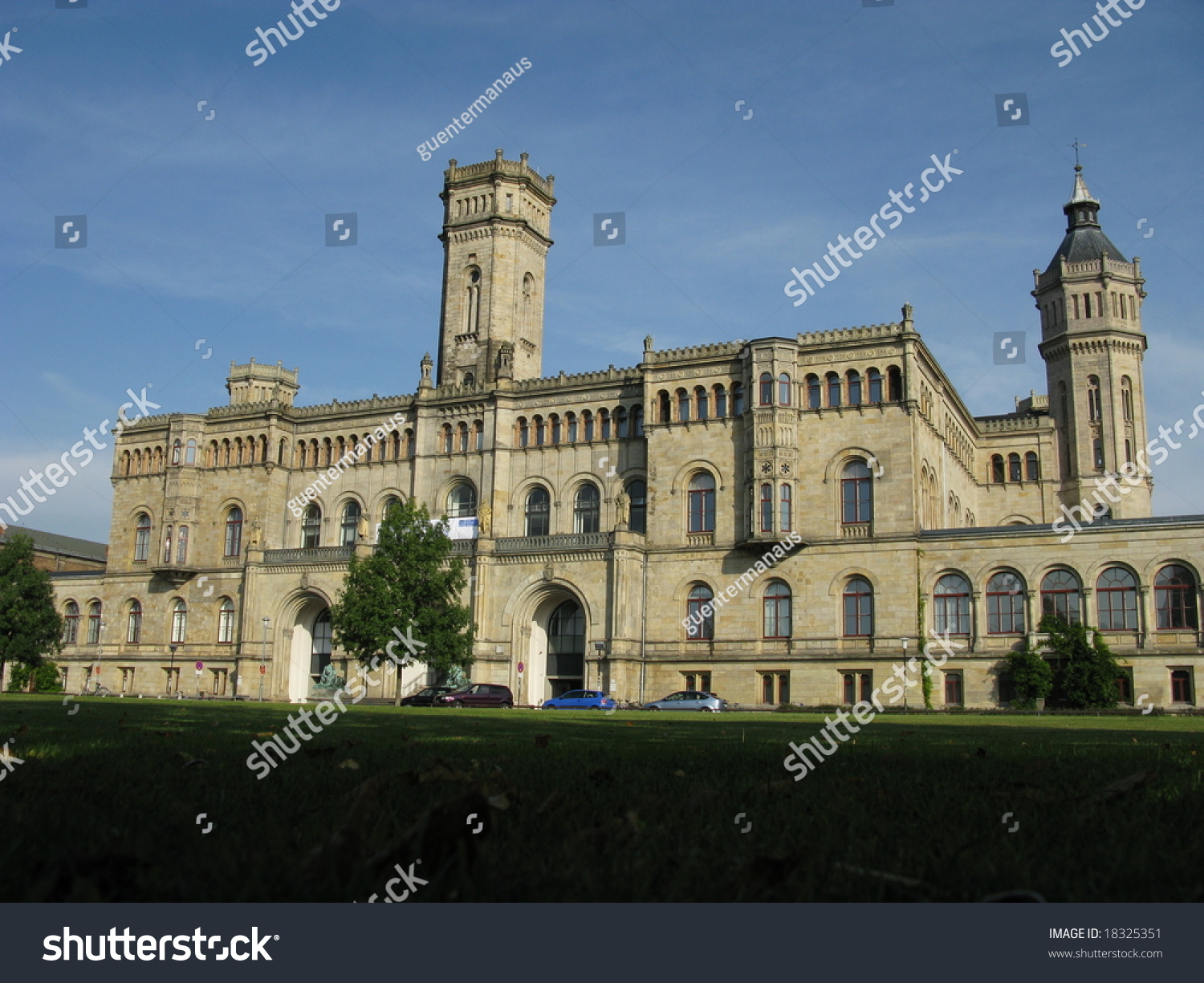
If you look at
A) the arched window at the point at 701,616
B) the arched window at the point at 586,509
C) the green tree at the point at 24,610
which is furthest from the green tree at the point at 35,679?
the arched window at the point at 701,616

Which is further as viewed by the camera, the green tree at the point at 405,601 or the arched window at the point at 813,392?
the arched window at the point at 813,392

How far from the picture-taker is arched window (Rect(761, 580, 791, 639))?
47156 mm

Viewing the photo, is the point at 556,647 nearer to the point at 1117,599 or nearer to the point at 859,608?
the point at 859,608

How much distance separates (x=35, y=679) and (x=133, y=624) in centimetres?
583

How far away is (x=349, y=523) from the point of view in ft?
194

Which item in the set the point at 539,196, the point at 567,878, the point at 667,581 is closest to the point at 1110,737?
the point at 567,878

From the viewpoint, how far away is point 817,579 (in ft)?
153

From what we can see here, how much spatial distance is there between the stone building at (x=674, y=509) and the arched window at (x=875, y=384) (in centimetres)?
15

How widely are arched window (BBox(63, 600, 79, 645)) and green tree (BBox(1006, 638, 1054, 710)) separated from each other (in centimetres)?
5373

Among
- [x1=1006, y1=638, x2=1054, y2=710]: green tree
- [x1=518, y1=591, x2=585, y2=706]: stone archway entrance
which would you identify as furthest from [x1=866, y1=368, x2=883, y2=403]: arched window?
[x1=518, y1=591, x2=585, y2=706]: stone archway entrance

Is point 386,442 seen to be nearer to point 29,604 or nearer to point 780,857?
point 29,604

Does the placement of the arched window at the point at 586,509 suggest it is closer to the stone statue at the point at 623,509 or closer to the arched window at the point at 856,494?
the stone statue at the point at 623,509

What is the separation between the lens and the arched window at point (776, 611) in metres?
47.2
